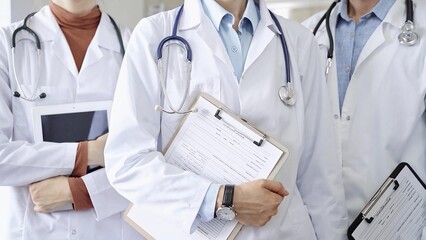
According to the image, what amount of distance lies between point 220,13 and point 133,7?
54.7 inches

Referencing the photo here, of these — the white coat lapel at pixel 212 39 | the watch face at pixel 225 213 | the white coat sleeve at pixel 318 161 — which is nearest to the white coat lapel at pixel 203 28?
the white coat lapel at pixel 212 39

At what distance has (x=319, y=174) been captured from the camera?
1120mm

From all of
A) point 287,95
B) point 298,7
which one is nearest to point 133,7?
point 298,7

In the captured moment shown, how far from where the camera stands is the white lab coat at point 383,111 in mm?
1285

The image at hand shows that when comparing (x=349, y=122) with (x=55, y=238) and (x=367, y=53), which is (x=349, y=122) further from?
(x=55, y=238)

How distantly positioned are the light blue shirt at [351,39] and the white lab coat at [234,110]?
272 mm

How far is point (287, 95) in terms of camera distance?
3.43 ft

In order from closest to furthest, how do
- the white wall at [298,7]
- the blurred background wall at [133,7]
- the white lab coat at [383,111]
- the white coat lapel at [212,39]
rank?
the white coat lapel at [212,39] < the white lab coat at [383,111] < the blurred background wall at [133,7] < the white wall at [298,7]

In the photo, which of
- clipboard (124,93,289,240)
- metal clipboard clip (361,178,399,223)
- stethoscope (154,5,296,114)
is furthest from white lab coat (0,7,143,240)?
metal clipboard clip (361,178,399,223)

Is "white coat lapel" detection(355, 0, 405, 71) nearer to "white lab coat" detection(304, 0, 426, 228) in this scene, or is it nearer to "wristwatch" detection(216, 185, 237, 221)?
"white lab coat" detection(304, 0, 426, 228)

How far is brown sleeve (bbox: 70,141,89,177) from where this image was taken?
122cm

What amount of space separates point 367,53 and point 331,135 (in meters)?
0.35

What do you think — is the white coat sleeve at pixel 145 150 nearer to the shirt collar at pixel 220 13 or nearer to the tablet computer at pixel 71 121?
the shirt collar at pixel 220 13

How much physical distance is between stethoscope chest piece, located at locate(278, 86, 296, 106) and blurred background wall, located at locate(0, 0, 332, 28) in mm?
768
